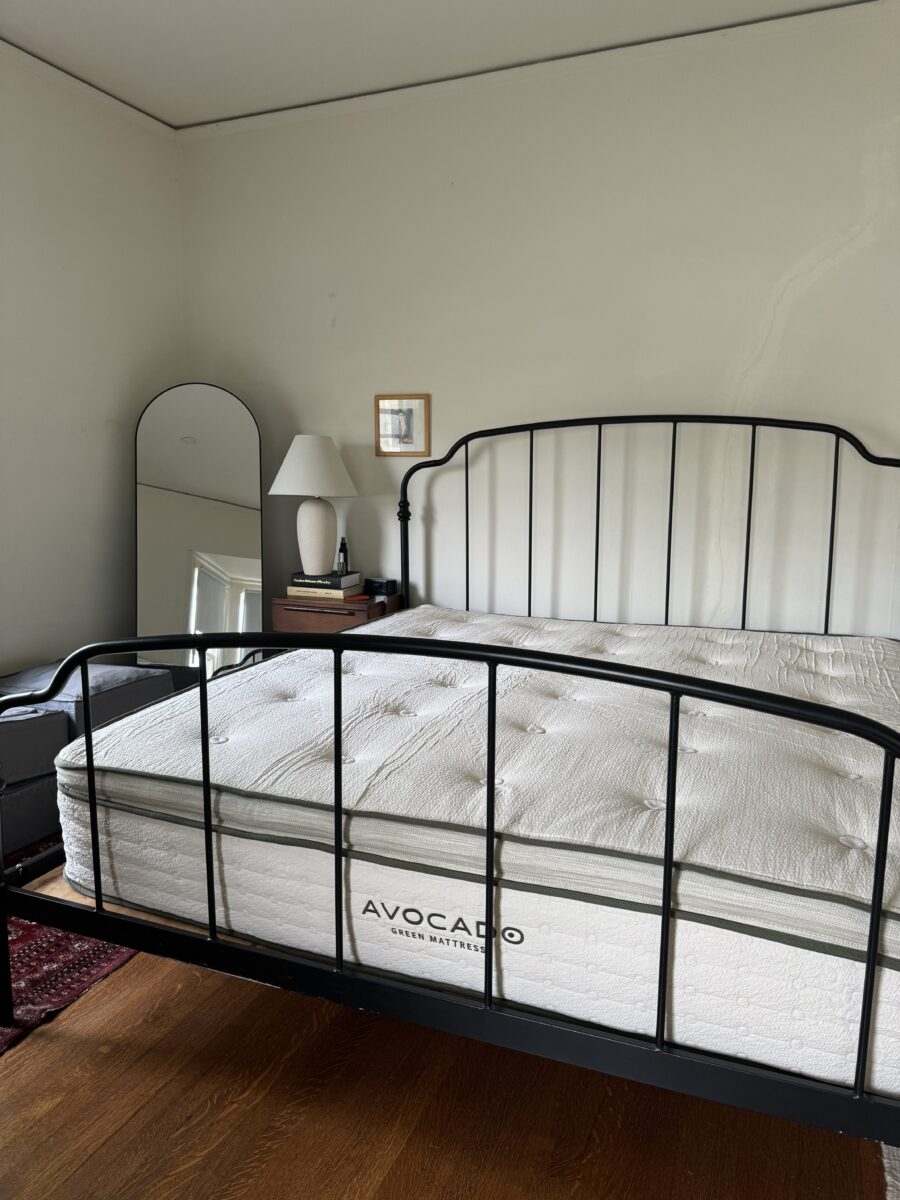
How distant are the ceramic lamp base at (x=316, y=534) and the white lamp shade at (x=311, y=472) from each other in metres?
0.09

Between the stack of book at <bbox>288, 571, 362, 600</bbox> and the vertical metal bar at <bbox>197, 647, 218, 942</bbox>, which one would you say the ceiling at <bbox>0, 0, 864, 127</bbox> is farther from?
the vertical metal bar at <bbox>197, 647, 218, 942</bbox>

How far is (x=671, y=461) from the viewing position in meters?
2.87

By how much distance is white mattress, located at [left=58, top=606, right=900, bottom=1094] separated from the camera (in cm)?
106

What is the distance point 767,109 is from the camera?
2664 mm

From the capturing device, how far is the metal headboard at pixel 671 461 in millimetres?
2670

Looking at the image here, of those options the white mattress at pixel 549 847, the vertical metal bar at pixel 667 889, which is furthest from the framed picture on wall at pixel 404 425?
the vertical metal bar at pixel 667 889

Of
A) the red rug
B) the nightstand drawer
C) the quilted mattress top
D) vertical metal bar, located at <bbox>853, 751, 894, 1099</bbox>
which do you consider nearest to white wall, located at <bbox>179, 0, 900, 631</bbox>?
the nightstand drawer

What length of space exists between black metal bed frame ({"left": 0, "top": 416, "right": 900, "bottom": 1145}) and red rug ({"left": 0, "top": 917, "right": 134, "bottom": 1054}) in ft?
0.44

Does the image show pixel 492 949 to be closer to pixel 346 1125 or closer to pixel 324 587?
pixel 346 1125

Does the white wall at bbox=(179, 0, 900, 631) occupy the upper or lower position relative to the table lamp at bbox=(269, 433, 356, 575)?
upper

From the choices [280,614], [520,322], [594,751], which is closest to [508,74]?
[520,322]

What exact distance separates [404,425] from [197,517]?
851 millimetres

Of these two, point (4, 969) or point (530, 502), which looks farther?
point (530, 502)

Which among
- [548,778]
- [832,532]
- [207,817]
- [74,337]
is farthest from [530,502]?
[207,817]
